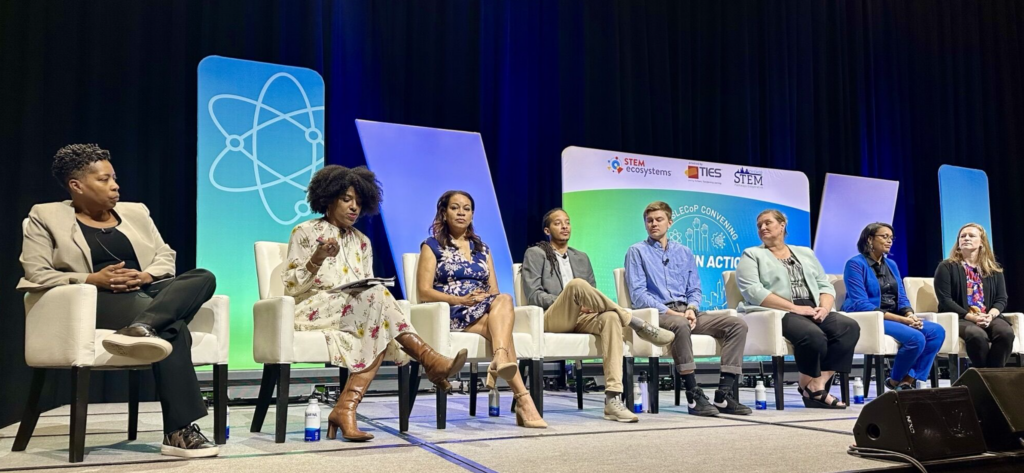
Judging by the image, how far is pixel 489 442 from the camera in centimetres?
304

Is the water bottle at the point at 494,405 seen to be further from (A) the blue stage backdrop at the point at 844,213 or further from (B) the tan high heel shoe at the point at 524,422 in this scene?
(A) the blue stage backdrop at the point at 844,213

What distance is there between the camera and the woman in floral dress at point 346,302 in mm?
3170

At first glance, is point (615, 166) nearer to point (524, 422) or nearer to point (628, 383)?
point (628, 383)

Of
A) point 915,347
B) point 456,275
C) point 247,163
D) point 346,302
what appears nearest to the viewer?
point 346,302

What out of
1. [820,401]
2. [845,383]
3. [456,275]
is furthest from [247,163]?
[845,383]

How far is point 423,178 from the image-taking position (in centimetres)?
558

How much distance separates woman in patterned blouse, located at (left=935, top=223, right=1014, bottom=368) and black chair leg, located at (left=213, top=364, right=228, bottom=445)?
4.50m

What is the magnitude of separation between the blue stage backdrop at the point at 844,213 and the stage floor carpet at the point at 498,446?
3.14 metres

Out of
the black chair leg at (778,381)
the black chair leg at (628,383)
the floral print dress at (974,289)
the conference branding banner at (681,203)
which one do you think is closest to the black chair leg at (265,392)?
the black chair leg at (628,383)

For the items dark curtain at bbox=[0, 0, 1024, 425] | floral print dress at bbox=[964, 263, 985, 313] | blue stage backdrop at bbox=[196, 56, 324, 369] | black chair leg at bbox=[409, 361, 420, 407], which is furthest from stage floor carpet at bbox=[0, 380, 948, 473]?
floral print dress at bbox=[964, 263, 985, 313]

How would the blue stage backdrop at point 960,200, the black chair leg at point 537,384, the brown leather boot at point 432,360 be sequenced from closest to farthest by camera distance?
1. the brown leather boot at point 432,360
2. the black chair leg at point 537,384
3. the blue stage backdrop at point 960,200

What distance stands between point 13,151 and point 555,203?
11.7 ft

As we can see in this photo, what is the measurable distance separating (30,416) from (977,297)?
5355 millimetres

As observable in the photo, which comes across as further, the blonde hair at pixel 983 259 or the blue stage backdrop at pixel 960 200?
the blue stage backdrop at pixel 960 200
